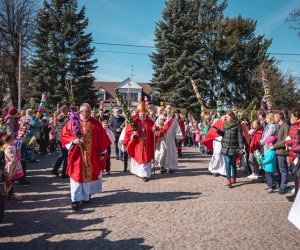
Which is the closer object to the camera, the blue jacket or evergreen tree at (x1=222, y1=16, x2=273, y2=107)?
the blue jacket

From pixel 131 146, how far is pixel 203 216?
400 cm

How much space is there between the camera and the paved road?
4.64 m

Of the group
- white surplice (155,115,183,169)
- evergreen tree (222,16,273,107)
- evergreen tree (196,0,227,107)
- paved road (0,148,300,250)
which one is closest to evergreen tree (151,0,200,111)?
evergreen tree (196,0,227,107)

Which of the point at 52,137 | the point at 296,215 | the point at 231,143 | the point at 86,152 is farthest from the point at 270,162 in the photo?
the point at 52,137

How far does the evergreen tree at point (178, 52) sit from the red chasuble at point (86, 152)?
25.2 meters

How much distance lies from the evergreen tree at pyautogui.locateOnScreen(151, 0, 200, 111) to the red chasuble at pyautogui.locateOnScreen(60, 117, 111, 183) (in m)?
25.2

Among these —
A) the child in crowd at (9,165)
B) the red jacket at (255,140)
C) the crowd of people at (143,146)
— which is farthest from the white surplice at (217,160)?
the child in crowd at (9,165)

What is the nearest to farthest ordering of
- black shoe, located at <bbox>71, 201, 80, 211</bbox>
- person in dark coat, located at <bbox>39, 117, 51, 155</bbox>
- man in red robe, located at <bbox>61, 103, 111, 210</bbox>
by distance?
black shoe, located at <bbox>71, 201, 80, 211</bbox> → man in red robe, located at <bbox>61, 103, 111, 210</bbox> → person in dark coat, located at <bbox>39, 117, 51, 155</bbox>

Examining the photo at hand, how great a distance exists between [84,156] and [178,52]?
2740cm

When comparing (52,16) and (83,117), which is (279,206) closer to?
(83,117)

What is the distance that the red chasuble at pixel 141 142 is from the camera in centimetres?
917

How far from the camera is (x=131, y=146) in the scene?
9.37 m

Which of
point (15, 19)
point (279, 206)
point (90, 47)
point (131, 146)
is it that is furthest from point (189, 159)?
point (15, 19)

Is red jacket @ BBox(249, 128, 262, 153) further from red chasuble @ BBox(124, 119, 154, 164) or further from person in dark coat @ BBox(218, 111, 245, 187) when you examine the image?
red chasuble @ BBox(124, 119, 154, 164)
